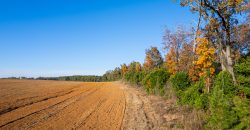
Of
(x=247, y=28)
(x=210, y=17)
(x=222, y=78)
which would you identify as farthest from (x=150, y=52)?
(x=222, y=78)

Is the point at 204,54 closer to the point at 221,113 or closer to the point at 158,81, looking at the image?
the point at 158,81

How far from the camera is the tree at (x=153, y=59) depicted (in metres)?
68.6

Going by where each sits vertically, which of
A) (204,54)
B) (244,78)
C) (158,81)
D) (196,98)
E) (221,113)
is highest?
(204,54)


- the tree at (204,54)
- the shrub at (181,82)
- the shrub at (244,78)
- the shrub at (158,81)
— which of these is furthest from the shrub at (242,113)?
the shrub at (158,81)

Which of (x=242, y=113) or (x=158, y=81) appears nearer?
(x=242, y=113)

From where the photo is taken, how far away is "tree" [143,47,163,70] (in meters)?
A: 68.6

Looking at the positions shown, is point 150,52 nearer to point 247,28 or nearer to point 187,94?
point 247,28

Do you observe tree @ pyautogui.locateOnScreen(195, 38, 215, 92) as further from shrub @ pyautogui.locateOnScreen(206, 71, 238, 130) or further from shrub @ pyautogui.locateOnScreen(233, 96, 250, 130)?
shrub @ pyautogui.locateOnScreen(233, 96, 250, 130)

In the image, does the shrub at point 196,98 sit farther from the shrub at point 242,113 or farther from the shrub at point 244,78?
the shrub at point 242,113

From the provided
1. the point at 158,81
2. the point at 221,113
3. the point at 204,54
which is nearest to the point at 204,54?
the point at 204,54

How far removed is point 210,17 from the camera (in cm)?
1792

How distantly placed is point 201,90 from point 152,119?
3878 millimetres

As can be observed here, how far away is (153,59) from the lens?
69.4 m

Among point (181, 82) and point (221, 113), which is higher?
point (181, 82)
